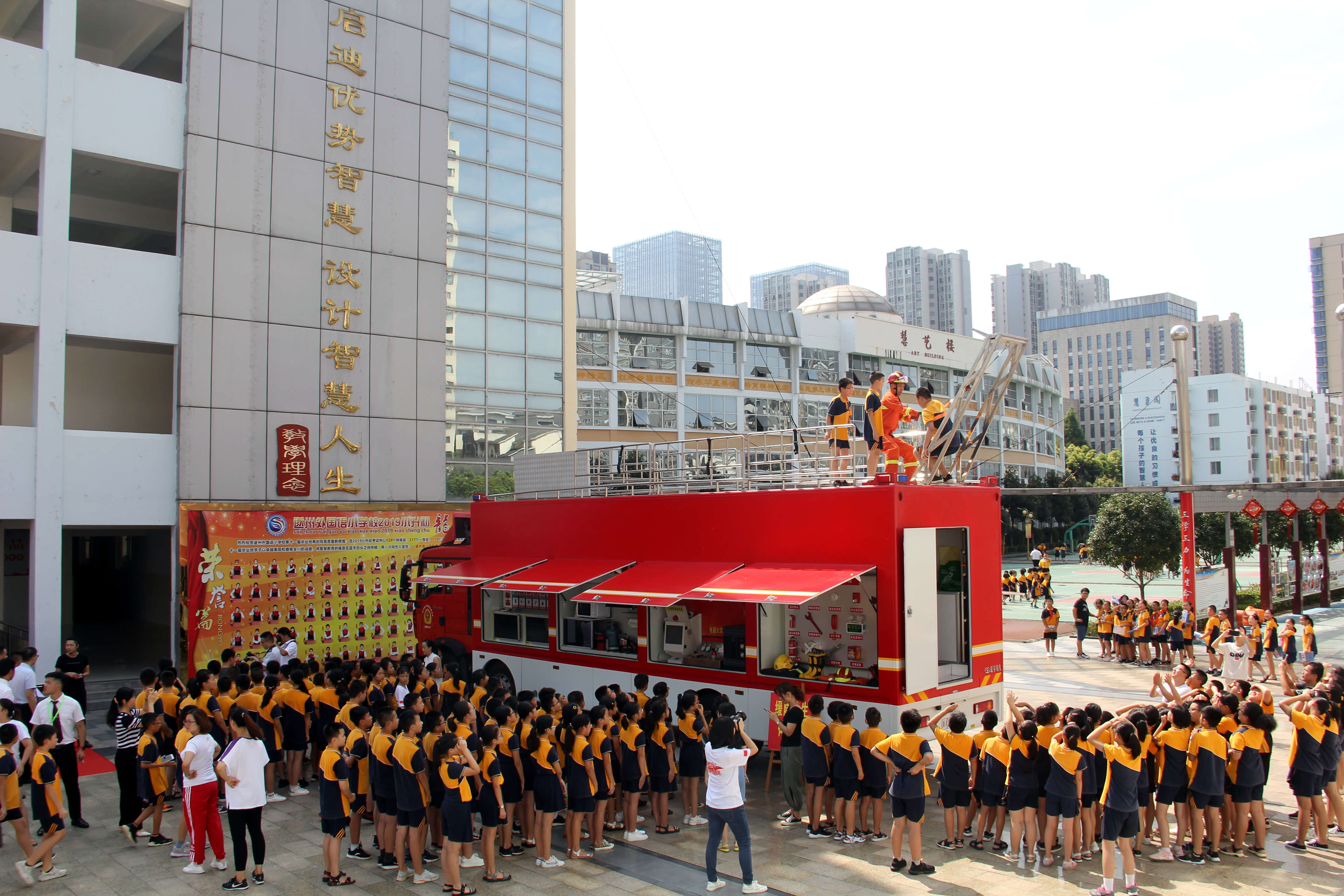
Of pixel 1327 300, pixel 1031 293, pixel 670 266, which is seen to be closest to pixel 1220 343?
pixel 1031 293

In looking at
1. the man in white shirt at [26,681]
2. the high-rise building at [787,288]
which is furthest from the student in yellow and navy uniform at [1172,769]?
the high-rise building at [787,288]

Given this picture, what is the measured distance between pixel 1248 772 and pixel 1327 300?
113 m

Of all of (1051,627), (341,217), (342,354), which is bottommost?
(1051,627)

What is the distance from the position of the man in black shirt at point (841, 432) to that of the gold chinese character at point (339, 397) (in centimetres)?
1227

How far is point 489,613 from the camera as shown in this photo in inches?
621

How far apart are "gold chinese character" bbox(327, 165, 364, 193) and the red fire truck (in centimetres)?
1003

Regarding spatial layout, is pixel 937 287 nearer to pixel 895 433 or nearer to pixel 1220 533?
pixel 1220 533

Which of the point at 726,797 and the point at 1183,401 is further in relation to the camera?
the point at 1183,401

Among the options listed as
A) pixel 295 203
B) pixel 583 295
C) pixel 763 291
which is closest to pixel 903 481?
pixel 295 203

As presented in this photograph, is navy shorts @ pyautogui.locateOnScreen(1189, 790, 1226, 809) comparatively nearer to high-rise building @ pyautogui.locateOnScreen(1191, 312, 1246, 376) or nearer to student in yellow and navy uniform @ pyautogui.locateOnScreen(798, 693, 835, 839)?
student in yellow and navy uniform @ pyautogui.locateOnScreen(798, 693, 835, 839)

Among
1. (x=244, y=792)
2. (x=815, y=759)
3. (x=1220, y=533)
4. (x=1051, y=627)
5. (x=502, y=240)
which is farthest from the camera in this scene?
(x=1220, y=533)

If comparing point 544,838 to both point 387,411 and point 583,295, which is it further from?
point 583,295

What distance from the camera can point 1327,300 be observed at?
320 feet

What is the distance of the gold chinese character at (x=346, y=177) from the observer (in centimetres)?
2020
